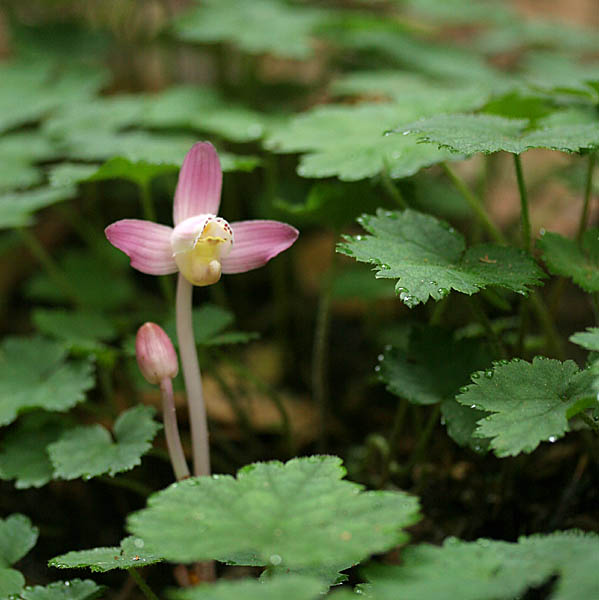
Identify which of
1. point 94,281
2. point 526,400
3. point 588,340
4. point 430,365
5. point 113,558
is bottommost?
point 94,281

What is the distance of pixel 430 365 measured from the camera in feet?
3.88

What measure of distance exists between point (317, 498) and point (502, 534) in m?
0.66

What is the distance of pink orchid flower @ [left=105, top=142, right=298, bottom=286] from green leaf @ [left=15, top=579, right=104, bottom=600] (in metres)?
0.49

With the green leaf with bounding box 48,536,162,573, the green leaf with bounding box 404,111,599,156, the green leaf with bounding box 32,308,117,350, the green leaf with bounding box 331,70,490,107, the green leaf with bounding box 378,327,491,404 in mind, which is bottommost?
the green leaf with bounding box 32,308,117,350

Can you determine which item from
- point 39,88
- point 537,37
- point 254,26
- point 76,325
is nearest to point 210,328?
point 76,325

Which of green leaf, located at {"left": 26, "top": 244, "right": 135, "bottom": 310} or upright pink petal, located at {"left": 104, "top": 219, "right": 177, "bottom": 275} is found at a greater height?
upright pink petal, located at {"left": 104, "top": 219, "right": 177, "bottom": 275}

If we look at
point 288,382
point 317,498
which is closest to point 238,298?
point 288,382

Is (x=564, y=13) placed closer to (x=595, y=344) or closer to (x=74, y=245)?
(x=74, y=245)

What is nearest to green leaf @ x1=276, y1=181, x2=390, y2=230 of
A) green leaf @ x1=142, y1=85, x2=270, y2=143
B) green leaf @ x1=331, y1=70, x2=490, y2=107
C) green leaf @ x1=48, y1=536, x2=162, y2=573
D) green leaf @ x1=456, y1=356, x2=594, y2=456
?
green leaf @ x1=331, y1=70, x2=490, y2=107

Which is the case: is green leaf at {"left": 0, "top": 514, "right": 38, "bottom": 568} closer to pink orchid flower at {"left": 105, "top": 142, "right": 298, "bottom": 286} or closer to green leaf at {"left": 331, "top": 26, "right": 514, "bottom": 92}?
pink orchid flower at {"left": 105, "top": 142, "right": 298, "bottom": 286}

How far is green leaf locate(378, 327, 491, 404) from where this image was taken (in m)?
1.13

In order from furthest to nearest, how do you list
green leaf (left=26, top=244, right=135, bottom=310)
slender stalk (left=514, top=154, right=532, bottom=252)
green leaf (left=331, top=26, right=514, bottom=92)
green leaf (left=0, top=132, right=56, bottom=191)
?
green leaf (left=331, top=26, right=514, bottom=92)
green leaf (left=26, top=244, right=135, bottom=310)
green leaf (left=0, top=132, right=56, bottom=191)
slender stalk (left=514, top=154, right=532, bottom=252)

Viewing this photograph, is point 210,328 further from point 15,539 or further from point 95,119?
point 95,119

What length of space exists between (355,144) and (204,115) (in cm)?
75
